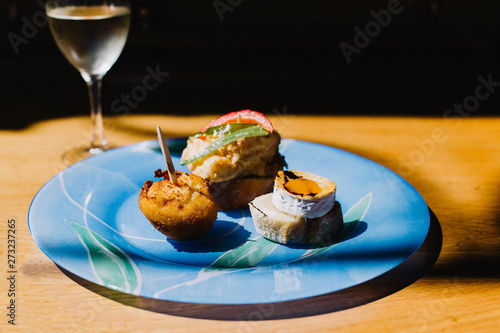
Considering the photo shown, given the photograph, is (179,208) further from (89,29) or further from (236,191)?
(89,29)

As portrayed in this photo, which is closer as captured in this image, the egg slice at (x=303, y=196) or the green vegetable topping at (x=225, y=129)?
the egg slice at (x=303, y=196)

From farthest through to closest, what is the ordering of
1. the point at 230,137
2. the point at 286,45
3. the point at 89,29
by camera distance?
1. the point at 286,45
2. the point at 89,29
3. the point at 230,137

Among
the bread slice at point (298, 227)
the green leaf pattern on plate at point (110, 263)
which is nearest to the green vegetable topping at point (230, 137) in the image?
the bread slice at point (298, 227)

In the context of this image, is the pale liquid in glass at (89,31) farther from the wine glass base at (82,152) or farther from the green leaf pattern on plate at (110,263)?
the green leaf pattern on plate at (110,263)

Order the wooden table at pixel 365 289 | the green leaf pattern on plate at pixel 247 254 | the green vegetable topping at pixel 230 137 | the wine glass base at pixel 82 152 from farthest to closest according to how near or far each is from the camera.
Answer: the wine glass base at pixel 82 152, the green vegetable topping at pixel 230 137, the green leaf pattern on plate at pixel 247 254, the wooden table at pixel 365 289

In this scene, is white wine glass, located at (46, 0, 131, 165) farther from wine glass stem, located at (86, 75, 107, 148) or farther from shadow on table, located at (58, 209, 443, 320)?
shadow on table, located at (58, 209, 443, 320)

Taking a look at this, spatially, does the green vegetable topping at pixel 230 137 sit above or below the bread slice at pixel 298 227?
above

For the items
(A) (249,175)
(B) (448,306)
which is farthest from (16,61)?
(B) (448,306)

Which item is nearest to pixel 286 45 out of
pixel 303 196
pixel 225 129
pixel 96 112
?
pixel 96 112

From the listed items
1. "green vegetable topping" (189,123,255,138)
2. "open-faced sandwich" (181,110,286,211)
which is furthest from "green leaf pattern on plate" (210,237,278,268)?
"green vegetable topping" (189,123,255,138)

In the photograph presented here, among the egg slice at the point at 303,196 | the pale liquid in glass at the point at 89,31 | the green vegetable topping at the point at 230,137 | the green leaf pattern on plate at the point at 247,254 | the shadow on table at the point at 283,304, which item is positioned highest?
the pale liquid in glass at the point at 89,31
